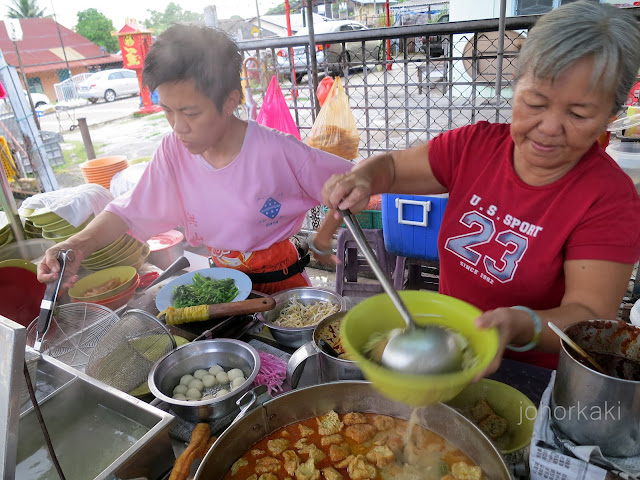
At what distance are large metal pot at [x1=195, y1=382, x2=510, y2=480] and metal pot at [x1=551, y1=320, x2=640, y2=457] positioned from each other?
0.71 ft

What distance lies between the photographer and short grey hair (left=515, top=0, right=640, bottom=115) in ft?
4.05

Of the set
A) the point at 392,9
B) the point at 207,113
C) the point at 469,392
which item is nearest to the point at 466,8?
the point at 207,113

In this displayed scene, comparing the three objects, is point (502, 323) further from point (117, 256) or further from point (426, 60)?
point (426, 60)

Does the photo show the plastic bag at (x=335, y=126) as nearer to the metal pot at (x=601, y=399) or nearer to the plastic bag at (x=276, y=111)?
the plastic bag at (x=276, y=111)

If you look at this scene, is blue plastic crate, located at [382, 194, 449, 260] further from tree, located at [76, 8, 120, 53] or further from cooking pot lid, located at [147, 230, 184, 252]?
tree, located at [76, 8, 120, 53]

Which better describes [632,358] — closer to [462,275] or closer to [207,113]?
[462,275]

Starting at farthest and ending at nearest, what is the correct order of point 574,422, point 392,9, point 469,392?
1. point 392,9
2. point 469,392
3. point 574,422

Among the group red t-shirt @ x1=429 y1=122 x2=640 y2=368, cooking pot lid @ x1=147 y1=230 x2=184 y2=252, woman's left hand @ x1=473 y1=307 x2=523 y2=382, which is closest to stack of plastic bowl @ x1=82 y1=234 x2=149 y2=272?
cooking pot lid @ x1=147 y1=230 x2=184 y2=252

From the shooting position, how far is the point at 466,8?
988cm

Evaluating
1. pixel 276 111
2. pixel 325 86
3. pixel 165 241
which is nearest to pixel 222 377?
pixel 165 241

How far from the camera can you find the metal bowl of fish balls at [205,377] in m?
1.47

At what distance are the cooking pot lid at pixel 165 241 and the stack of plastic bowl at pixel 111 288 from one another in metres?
0.74

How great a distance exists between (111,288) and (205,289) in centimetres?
76

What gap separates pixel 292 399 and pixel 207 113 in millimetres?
1389
